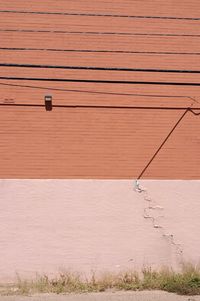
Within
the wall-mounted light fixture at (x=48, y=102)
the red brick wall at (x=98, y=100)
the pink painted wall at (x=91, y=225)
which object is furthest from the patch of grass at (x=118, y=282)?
the wall-mounted light fixture at (x=48, y=102)

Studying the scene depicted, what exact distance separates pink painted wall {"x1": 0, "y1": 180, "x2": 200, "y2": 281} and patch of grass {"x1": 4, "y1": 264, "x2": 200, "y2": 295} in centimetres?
20

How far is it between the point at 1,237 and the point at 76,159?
2.04 metres

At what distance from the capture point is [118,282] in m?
10.0

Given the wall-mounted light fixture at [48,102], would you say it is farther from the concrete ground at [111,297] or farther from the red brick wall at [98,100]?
the concrete ground at [111,297]

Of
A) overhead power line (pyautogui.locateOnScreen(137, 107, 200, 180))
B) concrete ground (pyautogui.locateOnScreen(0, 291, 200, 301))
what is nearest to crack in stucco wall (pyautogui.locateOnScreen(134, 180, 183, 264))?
overhead power line (pyautogui.locateOnScreen(137, 107, 200, 180))

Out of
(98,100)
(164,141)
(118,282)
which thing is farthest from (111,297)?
(98,100)

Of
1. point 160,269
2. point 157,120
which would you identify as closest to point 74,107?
point 157,120

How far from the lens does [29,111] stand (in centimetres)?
1095

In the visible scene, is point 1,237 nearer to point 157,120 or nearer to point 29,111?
point 29,111

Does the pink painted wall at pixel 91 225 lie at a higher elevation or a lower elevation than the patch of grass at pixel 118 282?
higher

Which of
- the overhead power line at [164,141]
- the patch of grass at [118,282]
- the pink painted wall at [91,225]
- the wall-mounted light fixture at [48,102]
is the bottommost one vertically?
the patch of grass at [118,282]

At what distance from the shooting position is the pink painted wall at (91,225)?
1033cm

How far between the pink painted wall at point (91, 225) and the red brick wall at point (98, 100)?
39cm

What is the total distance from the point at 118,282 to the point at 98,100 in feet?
11.5
